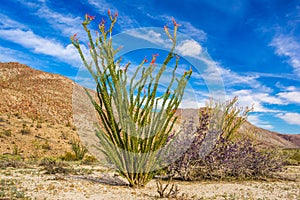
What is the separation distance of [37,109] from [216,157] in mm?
28025

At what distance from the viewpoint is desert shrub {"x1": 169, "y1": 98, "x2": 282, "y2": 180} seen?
8.62 meters

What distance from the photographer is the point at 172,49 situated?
271 inches

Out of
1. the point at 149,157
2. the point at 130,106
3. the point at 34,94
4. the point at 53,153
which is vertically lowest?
the point at 53,153

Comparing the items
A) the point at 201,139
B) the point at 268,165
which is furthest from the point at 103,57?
the point at 268,165

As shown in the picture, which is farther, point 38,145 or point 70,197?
point 38,145

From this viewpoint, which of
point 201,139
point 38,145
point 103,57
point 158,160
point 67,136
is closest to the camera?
point 103,57

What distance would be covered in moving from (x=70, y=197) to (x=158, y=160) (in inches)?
98.8

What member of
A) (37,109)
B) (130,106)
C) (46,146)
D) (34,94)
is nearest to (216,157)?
(130,106)

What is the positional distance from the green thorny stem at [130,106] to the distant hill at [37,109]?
113 inches

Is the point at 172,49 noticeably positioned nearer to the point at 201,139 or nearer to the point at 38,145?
the point at 201,139

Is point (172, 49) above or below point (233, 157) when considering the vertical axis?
above

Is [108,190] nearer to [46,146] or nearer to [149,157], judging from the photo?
[149,157]

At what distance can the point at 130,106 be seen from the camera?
6816 millimetres

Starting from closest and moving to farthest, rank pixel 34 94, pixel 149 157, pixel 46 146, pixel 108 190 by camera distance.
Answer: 1. pixel 108 190
2. pixel 149 157
3. pixel 46 146
4. pixel 34 94
